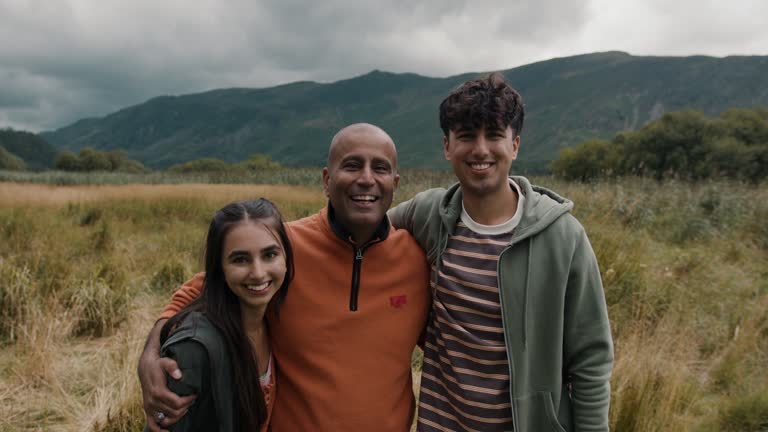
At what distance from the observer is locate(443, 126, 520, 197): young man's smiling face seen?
5.21 ft

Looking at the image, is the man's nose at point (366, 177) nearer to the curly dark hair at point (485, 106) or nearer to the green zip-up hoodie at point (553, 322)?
the curly dark hair at point (485, 106)

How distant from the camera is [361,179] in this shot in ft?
5.38

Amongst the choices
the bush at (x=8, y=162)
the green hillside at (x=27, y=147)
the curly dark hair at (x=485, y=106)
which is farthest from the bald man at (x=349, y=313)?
the green hillside at (x=27, y=147)

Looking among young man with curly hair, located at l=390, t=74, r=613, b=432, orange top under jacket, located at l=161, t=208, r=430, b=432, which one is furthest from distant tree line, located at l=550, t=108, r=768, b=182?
orange top under jacket, located at l=161, t=208, r=430, b=432

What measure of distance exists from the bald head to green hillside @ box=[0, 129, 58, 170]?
618 feet

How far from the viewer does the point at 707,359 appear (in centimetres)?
395

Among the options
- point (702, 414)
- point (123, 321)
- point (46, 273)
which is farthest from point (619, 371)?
point (46, 273)

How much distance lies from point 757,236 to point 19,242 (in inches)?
455

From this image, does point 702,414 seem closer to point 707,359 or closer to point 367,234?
point 707,359

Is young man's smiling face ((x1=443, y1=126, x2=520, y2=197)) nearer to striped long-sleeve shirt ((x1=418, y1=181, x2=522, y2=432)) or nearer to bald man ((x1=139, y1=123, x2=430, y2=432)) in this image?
striped long-sleeve shirt ((x1=418, y1=181, x2=522, y2=432))

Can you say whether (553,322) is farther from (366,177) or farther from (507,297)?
(366,177)

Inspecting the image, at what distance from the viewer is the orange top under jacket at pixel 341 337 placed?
162 cm

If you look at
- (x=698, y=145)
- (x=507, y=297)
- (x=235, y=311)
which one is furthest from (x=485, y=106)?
(x=698, y=145)

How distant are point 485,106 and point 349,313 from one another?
2.87 feet
